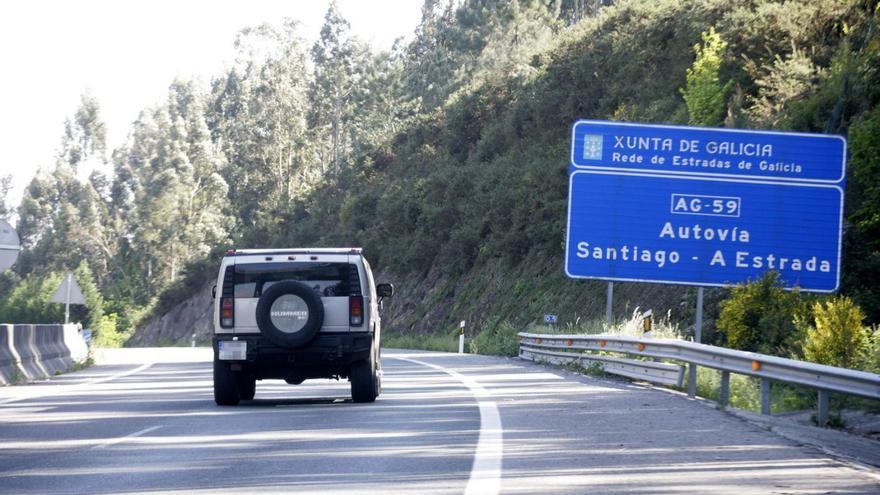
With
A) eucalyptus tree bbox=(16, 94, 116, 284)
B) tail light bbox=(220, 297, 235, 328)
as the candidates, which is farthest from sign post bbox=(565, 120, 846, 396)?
eucalyptus tree bbox=(16, 94, 116, 284)

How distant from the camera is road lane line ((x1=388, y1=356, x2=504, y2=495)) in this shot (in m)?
8.80

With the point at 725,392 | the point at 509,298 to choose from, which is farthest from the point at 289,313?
the point at 509,298

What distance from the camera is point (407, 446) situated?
11234 mm

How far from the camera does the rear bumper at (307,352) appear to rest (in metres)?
16.3

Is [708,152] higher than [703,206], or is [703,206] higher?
[708,152]

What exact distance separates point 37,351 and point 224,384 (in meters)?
8.94

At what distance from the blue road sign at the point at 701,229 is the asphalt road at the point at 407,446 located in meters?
9.65

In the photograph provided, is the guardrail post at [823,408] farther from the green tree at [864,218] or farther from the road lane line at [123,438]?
the green tree at [864,218]

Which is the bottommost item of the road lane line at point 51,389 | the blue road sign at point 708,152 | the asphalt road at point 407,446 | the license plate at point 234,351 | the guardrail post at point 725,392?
the road lane line at point 51,389

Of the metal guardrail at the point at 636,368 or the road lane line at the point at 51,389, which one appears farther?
the metal guardrail at the point at 636,368

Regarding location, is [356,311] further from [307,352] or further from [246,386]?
[246,386]

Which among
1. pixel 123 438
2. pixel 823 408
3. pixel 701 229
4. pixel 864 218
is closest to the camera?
pixel 123 438

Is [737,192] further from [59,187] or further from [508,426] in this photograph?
[59,187]

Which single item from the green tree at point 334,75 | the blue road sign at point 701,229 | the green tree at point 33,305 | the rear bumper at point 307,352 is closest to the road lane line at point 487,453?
the rear bumper at point 307,352
